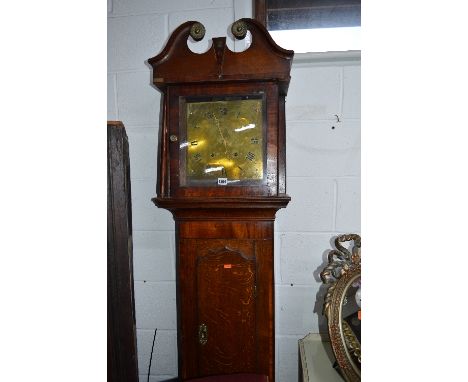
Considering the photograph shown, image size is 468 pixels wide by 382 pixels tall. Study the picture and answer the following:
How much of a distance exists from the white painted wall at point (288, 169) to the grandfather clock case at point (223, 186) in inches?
12.9

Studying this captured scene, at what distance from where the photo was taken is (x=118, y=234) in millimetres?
985

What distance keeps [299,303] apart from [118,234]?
809 millimetres

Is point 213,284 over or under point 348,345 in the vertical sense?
over

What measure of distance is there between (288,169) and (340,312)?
23.1 inches

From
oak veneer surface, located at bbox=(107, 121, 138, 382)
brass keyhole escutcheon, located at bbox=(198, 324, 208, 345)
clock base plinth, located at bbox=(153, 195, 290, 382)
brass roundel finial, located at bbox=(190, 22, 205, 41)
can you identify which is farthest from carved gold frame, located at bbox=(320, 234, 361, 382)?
brass roundel finial, located at bbox=(190, 22, 205, 41)

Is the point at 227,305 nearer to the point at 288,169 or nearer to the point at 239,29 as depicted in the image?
the point at 288,169

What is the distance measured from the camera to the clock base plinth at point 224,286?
952 mm

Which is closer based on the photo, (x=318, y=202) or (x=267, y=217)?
(x=267, y=217)

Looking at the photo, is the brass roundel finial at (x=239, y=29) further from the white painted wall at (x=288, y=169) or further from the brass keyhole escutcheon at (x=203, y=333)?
the brass keyhole escutcheon at (x=203, y=333)

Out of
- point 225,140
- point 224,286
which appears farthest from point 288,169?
point 224,286
